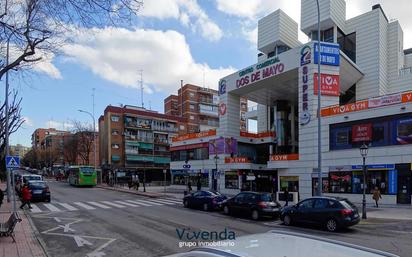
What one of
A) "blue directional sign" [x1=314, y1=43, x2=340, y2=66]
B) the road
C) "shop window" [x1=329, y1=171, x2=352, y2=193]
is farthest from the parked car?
"blue directional sign" [x1=314, y1=43, x2=340, y2=66]

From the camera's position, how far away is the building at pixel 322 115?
29078 mm

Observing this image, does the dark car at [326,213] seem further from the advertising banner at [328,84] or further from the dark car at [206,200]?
the advertising banner at [328,84]

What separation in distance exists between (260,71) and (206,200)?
2053 cm

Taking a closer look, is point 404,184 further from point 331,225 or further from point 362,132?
point 331,225

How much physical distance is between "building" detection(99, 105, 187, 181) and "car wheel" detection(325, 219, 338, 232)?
61.8 meters

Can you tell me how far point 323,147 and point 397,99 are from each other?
24.6 ft

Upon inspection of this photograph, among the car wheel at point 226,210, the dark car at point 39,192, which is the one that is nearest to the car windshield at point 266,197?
the car wheel at point 226,210

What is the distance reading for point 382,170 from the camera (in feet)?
94.8

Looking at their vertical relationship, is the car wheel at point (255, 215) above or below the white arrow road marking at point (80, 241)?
below

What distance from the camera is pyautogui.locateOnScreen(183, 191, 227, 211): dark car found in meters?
24.5

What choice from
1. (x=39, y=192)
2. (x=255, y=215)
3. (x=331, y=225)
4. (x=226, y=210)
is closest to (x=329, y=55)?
(x=226, y=210)

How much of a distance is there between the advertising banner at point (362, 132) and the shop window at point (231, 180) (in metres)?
16.5

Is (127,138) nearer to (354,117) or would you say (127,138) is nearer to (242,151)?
(242,151)

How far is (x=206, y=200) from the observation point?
24.9 meters
